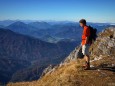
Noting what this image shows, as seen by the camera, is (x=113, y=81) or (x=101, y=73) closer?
(x=113, y=81)

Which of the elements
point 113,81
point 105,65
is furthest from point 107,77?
point 105,65

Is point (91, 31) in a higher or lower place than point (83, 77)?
higher

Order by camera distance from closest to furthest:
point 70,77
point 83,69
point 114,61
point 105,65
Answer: point 70,77 → point 83,69 → point 105,65 → point 114,61

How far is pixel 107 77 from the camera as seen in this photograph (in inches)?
757

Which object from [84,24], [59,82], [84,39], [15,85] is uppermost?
[84,24]

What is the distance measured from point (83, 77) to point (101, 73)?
168 cm

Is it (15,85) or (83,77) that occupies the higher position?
(83,77)

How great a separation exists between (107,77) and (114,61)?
20.7 feet

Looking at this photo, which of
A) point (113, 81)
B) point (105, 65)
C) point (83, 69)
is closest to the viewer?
point (113, 81)

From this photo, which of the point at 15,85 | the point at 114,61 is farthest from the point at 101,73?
the point at 15,85

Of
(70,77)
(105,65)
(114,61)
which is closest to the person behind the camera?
(70,77)

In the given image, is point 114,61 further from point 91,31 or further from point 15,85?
point 15,85

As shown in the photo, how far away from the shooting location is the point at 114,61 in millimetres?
25172

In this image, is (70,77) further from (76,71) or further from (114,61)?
(114,61)
